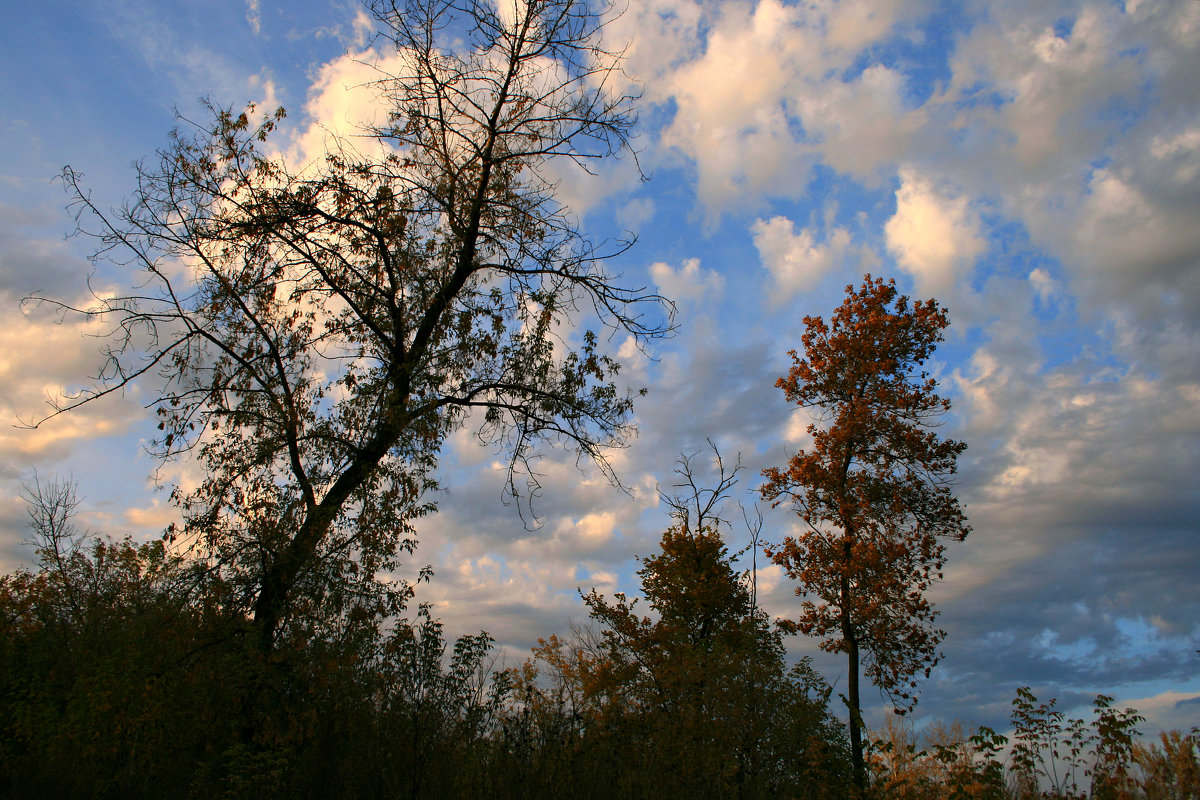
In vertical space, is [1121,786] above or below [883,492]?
below

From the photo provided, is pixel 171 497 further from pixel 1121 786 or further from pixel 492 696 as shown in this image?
pixel 1121 786

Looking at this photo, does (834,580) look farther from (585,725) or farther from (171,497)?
(171,497)

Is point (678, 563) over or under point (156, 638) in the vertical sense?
over

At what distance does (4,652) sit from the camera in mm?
15805

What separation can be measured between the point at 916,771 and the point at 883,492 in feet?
32.0

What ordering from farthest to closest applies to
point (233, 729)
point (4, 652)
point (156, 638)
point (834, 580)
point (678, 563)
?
point (678, 563), point (834, 580), point (4, 652), point (156, 638), point (233, 729)

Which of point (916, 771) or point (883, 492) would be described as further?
point (883, 492)

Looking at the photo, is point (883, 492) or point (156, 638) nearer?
point (156, 638)

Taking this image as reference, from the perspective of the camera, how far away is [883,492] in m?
19.8

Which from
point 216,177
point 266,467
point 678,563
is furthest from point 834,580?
point 216,177

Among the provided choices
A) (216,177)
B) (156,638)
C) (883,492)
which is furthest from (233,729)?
(883,492)

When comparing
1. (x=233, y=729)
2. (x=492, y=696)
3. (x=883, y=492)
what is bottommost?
(x=233, y=729)

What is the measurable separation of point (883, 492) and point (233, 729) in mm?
17285

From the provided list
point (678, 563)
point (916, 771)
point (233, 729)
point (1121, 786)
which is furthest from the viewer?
point (678, 563)
